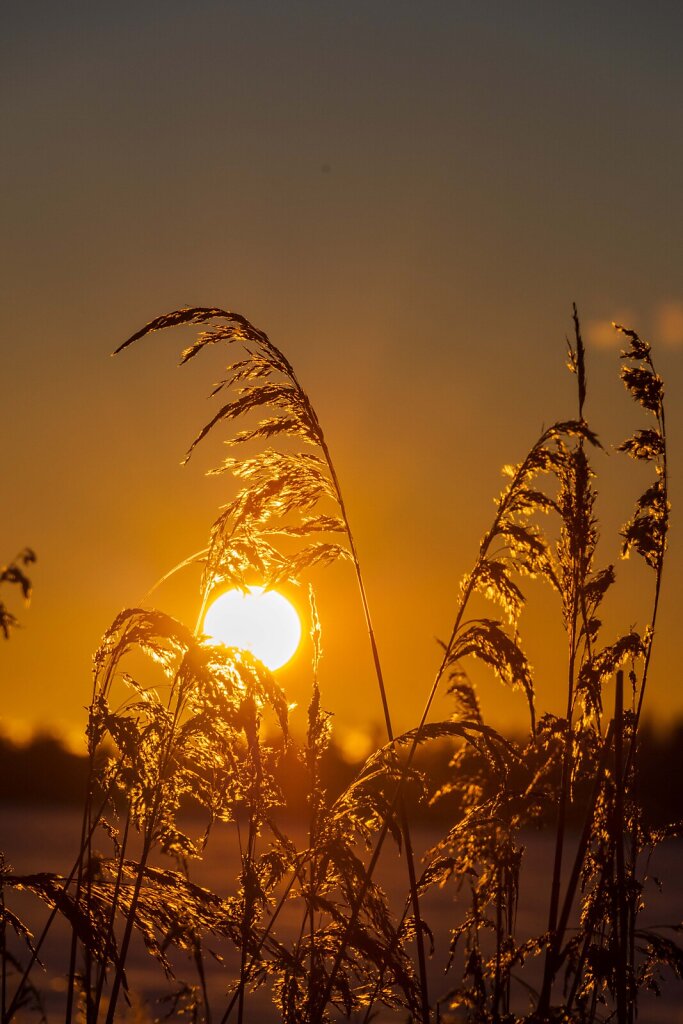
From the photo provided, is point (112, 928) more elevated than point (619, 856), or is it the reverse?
point (619, 856)

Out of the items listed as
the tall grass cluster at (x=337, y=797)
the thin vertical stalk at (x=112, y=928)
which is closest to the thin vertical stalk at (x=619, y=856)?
the tall grass cluster at (x=337, y=797)

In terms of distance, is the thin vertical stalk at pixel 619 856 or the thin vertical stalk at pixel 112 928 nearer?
the thin vertical stalk at pixel 112 928

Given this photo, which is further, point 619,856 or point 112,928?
point 619,856

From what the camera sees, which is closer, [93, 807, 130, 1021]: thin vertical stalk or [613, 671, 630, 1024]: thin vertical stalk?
[93, 807, 130, 1021]: thin vertical stalk

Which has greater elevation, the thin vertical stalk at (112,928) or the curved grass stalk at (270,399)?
the curved grass stalk at (270,399)

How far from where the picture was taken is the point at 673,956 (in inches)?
162

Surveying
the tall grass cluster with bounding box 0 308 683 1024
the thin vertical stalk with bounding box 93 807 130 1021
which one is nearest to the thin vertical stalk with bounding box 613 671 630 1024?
the tall grass cluster with bounding box 0 308 683 1024

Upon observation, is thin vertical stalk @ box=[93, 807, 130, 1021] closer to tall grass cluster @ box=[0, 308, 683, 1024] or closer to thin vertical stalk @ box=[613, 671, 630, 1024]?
tall grass cluster @ box=[0, 308, 683, 1024]

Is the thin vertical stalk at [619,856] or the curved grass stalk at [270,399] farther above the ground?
the curved grass stalk at [270,399]

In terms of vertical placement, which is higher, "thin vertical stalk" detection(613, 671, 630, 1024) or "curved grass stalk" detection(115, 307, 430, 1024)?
"curved grass stalk" detection(115, 307, 430, 1024)

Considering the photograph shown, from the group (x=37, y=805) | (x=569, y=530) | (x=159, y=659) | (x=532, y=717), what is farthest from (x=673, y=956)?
(x=37, y=805)

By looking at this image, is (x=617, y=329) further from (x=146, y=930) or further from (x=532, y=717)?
(x=146, y=930)

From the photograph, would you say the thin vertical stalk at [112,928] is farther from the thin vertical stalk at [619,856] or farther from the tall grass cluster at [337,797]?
the thin vertical stalk at [619,856]

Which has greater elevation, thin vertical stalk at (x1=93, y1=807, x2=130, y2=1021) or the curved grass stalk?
the curved grass stalk
